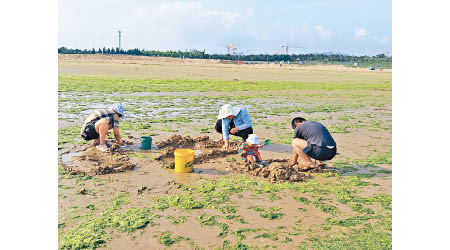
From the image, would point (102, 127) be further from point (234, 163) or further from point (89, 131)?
point (234, 163)

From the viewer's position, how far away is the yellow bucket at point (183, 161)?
5984 mm

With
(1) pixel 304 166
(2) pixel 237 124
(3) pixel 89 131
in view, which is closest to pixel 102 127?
(3) pixel 89 131

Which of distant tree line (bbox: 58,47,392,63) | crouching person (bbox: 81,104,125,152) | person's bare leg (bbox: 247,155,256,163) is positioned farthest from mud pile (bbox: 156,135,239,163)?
distant tree line (bbox: 58,47,392,63)

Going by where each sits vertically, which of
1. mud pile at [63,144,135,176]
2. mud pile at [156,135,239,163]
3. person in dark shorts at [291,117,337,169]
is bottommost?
mud pile at [63,144,135,176]

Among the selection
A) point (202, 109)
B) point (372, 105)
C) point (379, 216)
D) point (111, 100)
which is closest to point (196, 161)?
point (379, 216)

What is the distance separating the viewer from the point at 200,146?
7781mm

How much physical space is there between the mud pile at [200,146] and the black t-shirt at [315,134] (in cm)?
173

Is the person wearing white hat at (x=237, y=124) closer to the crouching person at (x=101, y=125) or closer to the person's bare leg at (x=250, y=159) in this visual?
the person's bare leg at (x=250, y=159)

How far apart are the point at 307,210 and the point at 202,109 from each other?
896 centimetres

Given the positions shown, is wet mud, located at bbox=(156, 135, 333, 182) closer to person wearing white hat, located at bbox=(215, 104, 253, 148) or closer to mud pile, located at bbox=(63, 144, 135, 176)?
person wearing white hat, located at bbox=(215, 104, 253, 148)

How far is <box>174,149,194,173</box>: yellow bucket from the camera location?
19.6 ft

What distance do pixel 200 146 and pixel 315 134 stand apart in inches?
109

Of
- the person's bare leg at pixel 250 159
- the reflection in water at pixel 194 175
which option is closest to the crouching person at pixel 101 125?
the reflection in water at pixel 194 175
